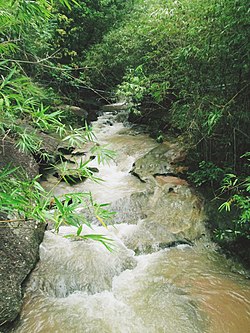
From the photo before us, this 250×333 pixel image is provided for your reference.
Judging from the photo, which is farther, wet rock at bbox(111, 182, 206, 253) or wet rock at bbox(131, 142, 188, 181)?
wet rock at bbox(131, 142, 188, 181)

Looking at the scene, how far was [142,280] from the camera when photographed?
129 inches

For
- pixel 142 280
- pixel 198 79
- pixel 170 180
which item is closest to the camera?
pixel 142 280

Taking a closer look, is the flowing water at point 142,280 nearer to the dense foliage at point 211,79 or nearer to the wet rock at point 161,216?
the wet rock at point 161,216

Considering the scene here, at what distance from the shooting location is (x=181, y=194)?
4836 mm

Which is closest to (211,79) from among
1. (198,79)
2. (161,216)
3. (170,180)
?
(198,79)

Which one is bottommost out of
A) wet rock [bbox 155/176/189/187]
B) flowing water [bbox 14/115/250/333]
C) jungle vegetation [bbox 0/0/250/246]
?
flowing water [bbox 14/115/250/333]

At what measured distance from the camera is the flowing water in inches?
105

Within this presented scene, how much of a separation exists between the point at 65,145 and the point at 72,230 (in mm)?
3181


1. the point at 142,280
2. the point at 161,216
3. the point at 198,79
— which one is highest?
the point at 198,79

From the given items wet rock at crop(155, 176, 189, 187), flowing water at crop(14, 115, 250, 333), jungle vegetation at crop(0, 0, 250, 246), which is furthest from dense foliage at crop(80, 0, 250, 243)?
flowing water at crop(14, 115, 250, 333)

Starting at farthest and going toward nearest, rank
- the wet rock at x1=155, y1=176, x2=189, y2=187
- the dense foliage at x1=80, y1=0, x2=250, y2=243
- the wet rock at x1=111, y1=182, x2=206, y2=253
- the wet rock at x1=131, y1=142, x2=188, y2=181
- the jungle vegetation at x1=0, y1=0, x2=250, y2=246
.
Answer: the wet rock at x1=131, y1=142, x2=188, y2=181, the wet rock at x1=155, y1=176, x2=189, y2=187, the wet rock at x1=111, y1=182, x2=206, y2=253, the dense foliage at x1=80, y1=0, x2=250, y2=243, the jungle vegetation at x1=0, y1=0, x2=250, y2=246

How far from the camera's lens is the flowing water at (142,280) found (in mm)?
2680

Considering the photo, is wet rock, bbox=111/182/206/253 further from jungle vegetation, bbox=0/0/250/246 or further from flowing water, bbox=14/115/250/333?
jungle vegetation, bbox=0/0/250/246

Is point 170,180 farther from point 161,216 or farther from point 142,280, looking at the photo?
point 142,280
